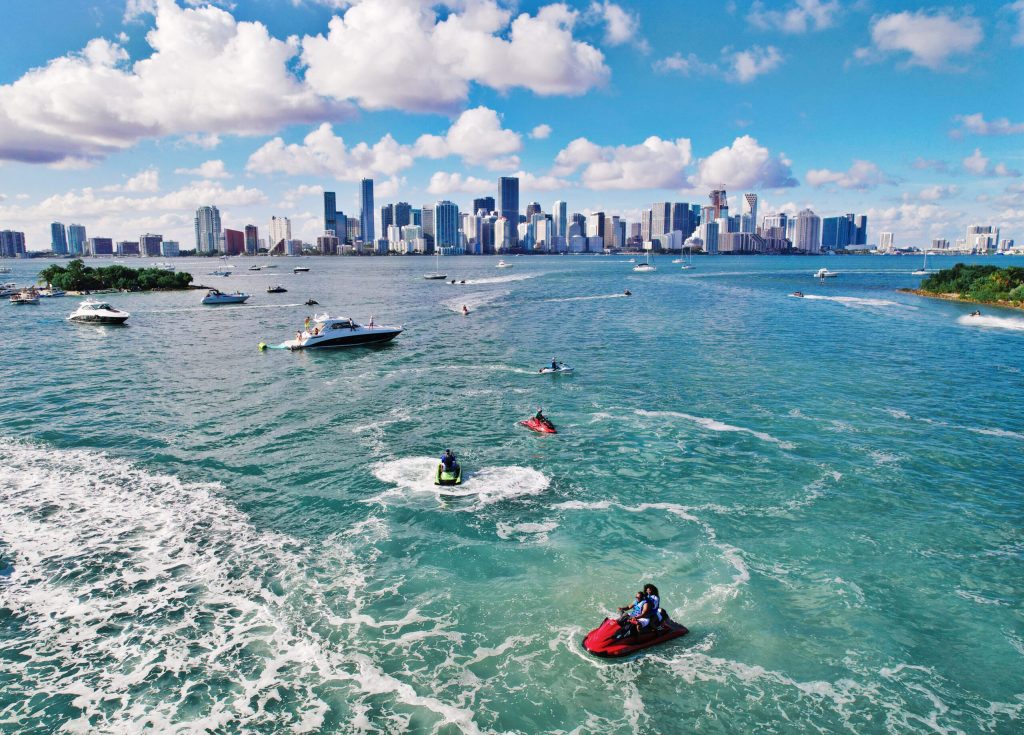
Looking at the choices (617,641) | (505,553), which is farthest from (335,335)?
(617,641)

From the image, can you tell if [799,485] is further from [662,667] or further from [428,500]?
[428,500]

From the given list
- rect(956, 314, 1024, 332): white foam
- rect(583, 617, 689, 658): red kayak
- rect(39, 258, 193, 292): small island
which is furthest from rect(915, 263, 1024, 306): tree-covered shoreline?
rect(39, 258, 193, 292): small island

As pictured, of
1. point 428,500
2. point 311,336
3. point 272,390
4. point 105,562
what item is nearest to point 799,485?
point 428,500

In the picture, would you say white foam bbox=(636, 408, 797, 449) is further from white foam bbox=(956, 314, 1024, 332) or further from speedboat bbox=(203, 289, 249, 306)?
speedboat bbox=(203, 289, 249, 306)

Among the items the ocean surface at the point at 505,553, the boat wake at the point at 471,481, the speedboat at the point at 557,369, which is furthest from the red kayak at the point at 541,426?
the speedboat at the point at 557,369

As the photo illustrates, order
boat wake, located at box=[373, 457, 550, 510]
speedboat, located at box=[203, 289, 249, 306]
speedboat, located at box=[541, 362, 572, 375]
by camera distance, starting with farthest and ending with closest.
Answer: speedboat, located at box=[203, 289, 249, 306] < speedboat, located at box=[541, 362, 572, 375] < boat wake, located at box=[373, 457, 550, 510]

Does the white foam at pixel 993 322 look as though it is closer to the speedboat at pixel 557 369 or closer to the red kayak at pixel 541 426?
the speedboat at pixel 557 369

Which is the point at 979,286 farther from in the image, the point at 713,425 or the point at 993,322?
the point at 713,425
